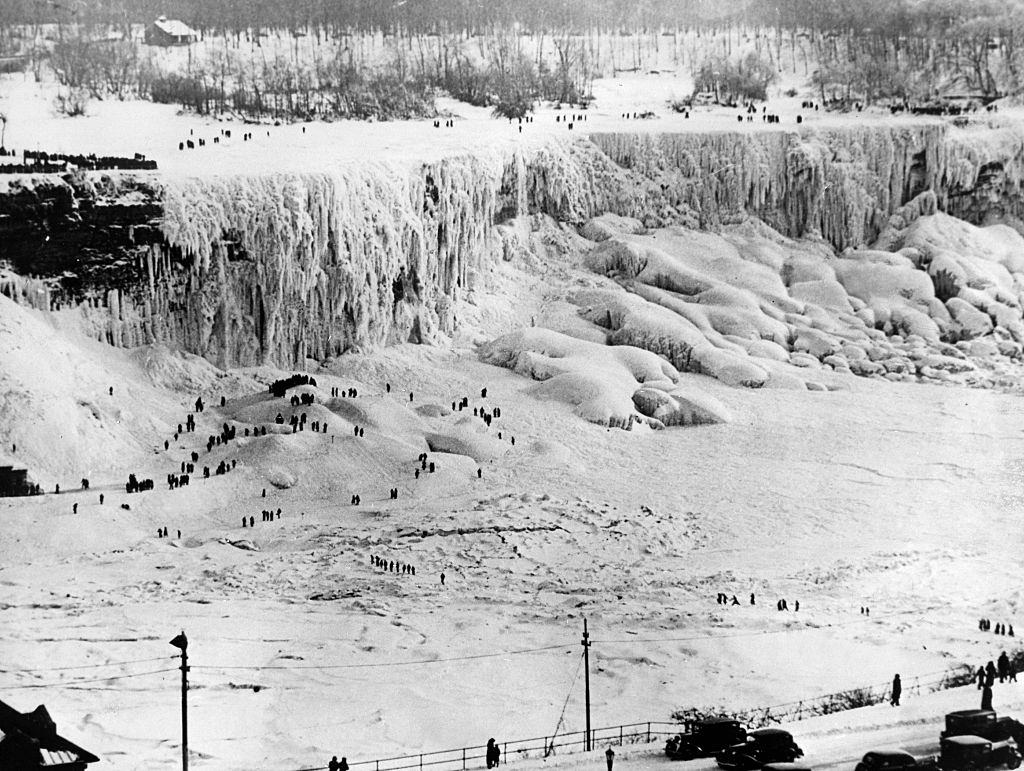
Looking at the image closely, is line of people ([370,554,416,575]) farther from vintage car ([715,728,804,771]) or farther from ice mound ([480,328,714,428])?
ice mound ([480,328,714,428])

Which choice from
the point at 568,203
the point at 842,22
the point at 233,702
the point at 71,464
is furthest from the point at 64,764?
the point at 842,22

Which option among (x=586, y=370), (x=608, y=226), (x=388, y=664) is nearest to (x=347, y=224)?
(x=586, y=370)

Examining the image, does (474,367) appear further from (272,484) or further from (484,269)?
(272,484)

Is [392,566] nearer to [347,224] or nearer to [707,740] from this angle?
[707,740]

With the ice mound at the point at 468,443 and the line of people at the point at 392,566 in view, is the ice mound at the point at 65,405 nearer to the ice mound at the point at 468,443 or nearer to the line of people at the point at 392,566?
the ice mound at the point at 468,443

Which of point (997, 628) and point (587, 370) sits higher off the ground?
point (587, 370)

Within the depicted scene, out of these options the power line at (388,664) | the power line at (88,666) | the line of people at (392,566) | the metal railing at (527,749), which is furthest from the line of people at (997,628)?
the power line at (88,666)
